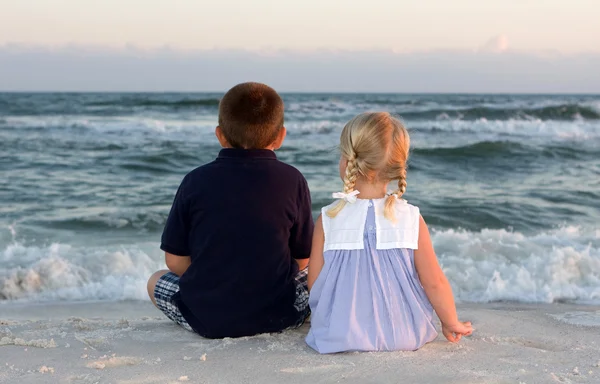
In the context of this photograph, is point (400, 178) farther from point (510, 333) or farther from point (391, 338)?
point (510, 333)

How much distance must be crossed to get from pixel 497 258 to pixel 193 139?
11283mm

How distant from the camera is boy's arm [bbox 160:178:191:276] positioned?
109 inches

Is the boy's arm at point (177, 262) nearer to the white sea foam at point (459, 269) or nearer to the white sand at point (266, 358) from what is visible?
the white sand at point (266, 358)

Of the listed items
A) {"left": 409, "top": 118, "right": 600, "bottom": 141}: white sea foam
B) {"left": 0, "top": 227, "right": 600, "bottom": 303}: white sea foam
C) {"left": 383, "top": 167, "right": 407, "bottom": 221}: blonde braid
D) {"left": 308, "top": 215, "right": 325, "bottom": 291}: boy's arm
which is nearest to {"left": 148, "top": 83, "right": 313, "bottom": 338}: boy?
{"left": 308, "top": 215, "right": 325, "bottom": 291}: boy's arm

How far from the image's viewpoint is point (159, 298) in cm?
307

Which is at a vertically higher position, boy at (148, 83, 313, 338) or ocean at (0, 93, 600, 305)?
boy at (148, 83, 313, 338)

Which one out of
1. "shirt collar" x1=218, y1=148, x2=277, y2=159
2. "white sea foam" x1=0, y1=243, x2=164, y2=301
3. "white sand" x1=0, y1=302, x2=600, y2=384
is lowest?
"white sea foam" x1=0, y1=243, x2=164, y2=301

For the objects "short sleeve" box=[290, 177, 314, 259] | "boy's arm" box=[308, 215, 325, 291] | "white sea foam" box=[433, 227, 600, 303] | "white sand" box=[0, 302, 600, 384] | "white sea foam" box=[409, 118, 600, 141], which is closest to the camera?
"white sand" box=[0, 302, 600, 384]

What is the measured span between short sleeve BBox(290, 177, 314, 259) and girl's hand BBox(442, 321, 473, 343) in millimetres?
648

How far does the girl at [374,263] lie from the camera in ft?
8.53

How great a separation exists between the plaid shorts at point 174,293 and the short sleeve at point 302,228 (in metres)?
0.11

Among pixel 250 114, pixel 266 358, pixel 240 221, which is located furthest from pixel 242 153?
pixel 266 358

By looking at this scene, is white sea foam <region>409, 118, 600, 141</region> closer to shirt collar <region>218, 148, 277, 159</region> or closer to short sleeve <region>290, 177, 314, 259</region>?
short sleeve <region>290, 177, 314, 259</region>

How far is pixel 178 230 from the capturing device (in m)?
2.79
